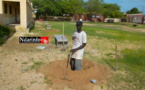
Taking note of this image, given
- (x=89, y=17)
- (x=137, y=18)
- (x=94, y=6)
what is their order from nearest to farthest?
(x=94, y=6)
(x=89, y=17)
(x=137, y=18)

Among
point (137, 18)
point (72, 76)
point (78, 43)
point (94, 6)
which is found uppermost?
point (94, 6)

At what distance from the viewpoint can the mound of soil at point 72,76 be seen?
3759mm

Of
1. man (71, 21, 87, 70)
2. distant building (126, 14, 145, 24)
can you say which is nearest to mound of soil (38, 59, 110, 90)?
man (71, 21, 87, 70)

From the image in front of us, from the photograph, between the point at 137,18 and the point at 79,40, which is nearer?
the point at 79,40

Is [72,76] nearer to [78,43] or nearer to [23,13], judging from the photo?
[78,43]

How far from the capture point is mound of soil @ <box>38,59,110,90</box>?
3.76 meters

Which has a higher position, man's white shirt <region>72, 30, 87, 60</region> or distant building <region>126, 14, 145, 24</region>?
distant building <region>126, 14, 145, 24</region>

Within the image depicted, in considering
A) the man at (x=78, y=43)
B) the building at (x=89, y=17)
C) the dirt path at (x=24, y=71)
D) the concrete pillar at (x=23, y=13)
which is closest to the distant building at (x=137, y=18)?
the building at (x=89, y=17)

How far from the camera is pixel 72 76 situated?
4.19 m

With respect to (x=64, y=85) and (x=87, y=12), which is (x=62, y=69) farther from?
(x=87, y=12)

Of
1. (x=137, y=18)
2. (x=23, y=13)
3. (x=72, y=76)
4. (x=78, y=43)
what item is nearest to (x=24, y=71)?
(x=72, y=76)

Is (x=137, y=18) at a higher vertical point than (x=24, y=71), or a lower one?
higher

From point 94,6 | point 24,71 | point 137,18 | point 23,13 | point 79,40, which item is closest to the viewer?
point 79,40

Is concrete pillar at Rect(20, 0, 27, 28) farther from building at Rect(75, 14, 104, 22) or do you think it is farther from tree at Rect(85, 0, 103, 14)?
building at Rect(75, 14, 104, 22)
